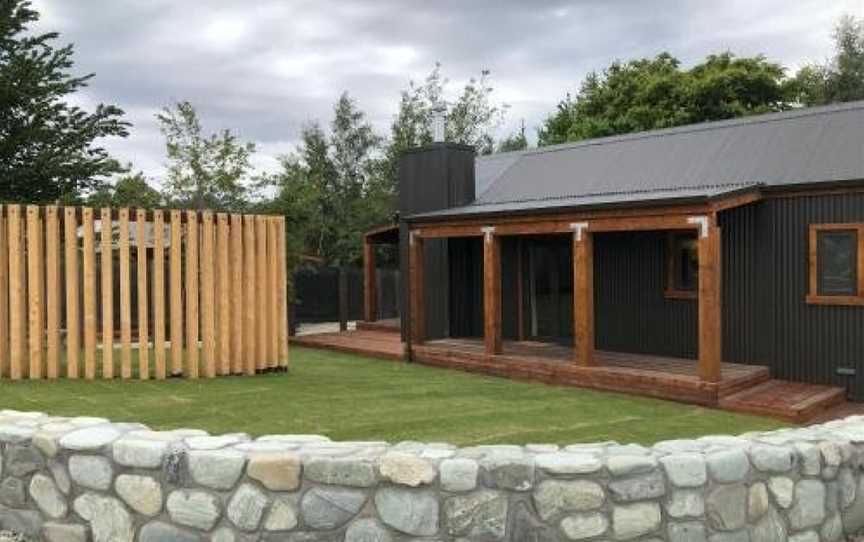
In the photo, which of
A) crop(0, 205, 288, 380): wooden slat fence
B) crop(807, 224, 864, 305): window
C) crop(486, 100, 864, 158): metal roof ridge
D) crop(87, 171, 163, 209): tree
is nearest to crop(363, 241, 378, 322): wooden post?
crop(486, 100, 864, 158): metal roof ridge

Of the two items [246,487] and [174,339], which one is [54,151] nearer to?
[174,339]

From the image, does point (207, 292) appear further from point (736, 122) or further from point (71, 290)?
point (736, 122)

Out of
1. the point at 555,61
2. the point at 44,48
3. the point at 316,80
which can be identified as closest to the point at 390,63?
the point at 316,80

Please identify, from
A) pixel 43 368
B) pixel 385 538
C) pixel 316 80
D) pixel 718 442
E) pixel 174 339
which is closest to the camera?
pixel 385 538

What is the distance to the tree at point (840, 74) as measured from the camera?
29.2m

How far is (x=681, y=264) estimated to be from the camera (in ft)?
35.9

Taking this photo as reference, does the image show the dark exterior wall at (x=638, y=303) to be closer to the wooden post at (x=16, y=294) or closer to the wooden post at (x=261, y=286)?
the wooden post at (x=261, y=286)

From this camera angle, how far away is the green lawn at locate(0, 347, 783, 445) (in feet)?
20.5

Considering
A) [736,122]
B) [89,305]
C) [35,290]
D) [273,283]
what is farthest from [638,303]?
[35,290]

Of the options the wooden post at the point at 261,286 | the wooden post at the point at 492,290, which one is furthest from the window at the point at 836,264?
the wooden post at the point at 261,286

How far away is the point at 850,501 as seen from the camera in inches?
195

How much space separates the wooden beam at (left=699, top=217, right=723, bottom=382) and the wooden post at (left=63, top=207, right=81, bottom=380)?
690 cm

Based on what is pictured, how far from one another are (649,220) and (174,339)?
5.77 metres

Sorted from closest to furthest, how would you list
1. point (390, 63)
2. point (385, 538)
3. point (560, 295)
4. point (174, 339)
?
point (385, 538) < point (174, 339) < point (560, 295) < point (390, 63)
